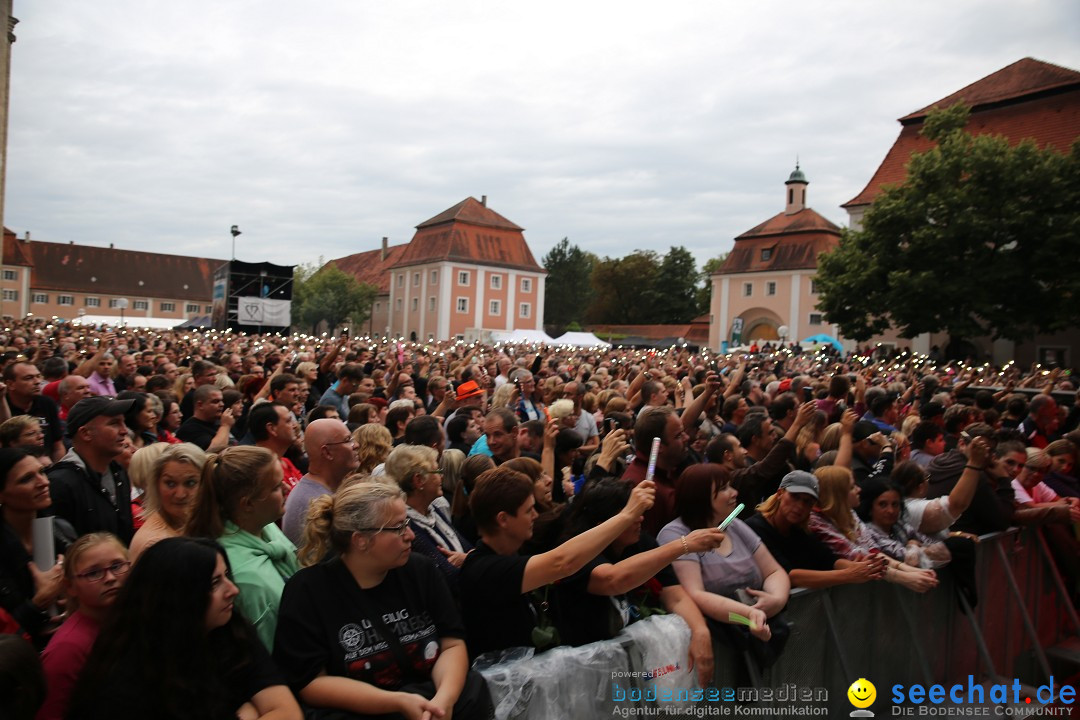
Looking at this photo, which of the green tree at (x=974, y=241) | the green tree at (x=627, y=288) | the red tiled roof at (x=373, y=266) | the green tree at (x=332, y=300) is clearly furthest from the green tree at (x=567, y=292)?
the green tree at (x=974, y=241)

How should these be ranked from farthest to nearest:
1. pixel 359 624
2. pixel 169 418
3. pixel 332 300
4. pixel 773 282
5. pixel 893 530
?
1. pixel 332 300
2. pixel 773 282
3. pixel 169 418
4. pixel 893 530
5. pixel 359 624

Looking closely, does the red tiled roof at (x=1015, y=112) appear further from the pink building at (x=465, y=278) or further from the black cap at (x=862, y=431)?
the black cap at (x=862, y=431)

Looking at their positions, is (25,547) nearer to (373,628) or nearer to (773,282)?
(373,628)

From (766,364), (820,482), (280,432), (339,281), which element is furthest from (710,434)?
(339,281)

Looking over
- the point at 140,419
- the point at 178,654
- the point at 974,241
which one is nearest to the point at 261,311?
the point at 974,241

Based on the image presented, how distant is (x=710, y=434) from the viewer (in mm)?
7898

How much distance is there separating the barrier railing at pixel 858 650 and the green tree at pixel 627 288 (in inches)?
2993

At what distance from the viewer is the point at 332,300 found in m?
71.5

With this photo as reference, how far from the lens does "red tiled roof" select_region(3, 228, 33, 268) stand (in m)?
75.8

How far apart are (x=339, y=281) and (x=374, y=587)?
72748 millimetres

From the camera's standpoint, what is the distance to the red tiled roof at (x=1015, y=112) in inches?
1538

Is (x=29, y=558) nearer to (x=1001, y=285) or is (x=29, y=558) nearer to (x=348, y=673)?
(x=348, y=673)

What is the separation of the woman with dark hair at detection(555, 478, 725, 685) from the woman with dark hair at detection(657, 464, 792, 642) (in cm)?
12

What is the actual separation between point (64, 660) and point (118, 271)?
97247mm
